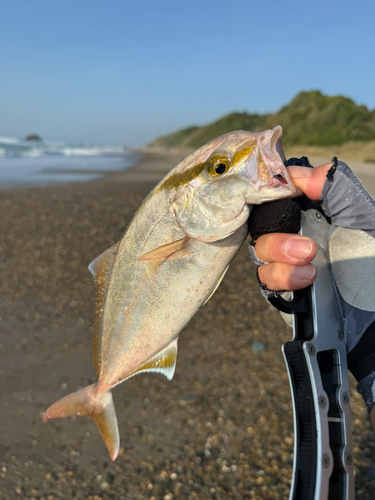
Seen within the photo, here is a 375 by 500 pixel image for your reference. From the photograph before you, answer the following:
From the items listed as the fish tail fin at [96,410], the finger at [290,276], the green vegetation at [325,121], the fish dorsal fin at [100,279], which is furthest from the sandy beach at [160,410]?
the green vegetation at [325,121]

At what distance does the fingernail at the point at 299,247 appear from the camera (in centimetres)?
174

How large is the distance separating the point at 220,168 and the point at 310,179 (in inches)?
17.2

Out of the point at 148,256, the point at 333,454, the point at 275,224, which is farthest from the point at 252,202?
the point at 333,454

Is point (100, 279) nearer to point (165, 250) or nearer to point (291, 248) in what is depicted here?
point (165, 250)

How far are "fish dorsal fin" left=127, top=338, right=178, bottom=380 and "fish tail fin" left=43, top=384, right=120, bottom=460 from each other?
0.77 feet

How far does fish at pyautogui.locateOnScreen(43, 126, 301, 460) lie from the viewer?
6.09ft

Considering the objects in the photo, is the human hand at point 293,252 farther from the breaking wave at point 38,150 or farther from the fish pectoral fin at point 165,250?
the breaking wave at point 38,150

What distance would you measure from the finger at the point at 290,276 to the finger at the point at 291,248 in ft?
0.09

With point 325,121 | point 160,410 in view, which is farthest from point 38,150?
point 160,410

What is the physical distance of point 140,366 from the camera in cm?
243

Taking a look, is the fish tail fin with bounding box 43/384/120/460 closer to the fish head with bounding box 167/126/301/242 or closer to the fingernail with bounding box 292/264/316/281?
the fish head with bounding box 167/126/301/242

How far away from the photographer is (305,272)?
1.76 m

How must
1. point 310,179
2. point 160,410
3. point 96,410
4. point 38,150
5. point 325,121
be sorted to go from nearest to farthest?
point 310,179 < point 96,410 < point 160,410 < point 38,150 < point 325,121

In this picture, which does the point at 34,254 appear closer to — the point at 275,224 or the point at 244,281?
the point at 244,281
